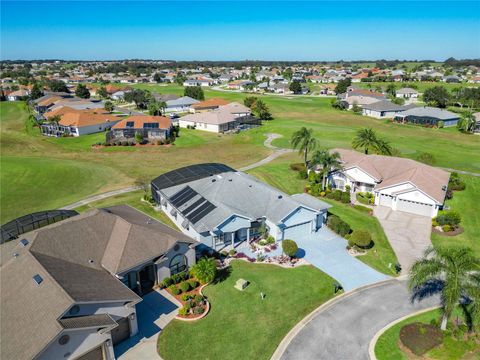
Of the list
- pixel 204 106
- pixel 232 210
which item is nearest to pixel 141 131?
pixel 204 106

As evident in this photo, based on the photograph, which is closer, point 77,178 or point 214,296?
point 214,296

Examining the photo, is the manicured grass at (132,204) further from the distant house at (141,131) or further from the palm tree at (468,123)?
the palm tree at (468,123)

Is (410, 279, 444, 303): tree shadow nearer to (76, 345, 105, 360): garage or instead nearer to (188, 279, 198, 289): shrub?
(188, 279, 198, 289): shrub

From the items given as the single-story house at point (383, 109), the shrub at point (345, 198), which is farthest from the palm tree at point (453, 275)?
the single-story house at point (383, 109)

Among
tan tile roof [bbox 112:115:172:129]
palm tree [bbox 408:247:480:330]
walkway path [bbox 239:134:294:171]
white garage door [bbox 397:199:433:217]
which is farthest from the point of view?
tan tile roof [bbox 112:115:172:129]

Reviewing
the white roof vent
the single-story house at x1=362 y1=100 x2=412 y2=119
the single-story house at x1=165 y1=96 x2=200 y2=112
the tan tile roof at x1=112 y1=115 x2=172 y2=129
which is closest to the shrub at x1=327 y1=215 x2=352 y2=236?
the white roof vent

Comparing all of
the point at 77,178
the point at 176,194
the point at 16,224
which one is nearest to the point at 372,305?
the point at 176,194

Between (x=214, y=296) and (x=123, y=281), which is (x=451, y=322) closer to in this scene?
(x=214, y=296)
